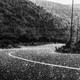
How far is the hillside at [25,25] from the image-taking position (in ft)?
94.6

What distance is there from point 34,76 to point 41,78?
1.28 feet

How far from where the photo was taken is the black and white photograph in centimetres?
559

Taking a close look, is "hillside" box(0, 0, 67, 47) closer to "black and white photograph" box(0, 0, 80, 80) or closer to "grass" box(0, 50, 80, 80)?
"black and white photograph" box(0, 0, 80, 80)

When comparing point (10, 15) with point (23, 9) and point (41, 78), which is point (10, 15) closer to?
point (23, 9)

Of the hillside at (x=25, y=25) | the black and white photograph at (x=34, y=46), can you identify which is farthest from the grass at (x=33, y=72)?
the hillside at (x=25, y=25)

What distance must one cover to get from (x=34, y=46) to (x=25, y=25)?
11769 millimetres

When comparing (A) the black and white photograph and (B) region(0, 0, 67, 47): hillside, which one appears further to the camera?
(B) region(0, 0, 67, 47): hillside

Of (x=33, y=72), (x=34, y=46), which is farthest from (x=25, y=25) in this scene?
(x=33, y=72)

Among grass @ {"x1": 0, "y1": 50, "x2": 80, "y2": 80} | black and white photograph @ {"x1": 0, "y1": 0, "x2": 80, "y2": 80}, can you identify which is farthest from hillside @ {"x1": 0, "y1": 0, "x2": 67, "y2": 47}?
grass @ {"x1": 0, "y1": 50, "x2": 80, "y2": 80}

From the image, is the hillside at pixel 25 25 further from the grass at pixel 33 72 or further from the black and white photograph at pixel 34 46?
the grass at pixel 33 72

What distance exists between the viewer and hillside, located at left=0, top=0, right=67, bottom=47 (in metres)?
28.8

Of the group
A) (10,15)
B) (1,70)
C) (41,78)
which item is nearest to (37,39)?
(10,15)

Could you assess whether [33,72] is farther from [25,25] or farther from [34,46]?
[25,25]

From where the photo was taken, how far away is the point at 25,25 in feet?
121
